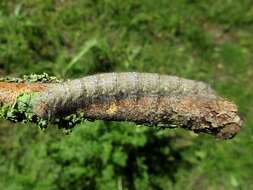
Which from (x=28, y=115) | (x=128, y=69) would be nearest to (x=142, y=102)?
(x=28, y=115)

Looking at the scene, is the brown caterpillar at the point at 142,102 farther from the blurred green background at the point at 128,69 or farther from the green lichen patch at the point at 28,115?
the blurred green background at the point at 128,69

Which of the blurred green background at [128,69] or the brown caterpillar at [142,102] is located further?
the blurred green background at [128,69]

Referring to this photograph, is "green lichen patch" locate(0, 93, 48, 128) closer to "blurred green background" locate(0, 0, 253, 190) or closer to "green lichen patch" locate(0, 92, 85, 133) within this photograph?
"green lichen patch" locate(0, 92, 85, 133)

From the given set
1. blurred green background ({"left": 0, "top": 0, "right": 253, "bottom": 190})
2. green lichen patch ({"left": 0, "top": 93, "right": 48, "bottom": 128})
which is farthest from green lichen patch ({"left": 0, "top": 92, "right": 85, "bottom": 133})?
blurred green background ({"left": 0, "top": 0, "right": 253, "bottom": 190})

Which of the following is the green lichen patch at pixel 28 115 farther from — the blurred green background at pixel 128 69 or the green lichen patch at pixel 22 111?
the blurred green background at pixel 128 69

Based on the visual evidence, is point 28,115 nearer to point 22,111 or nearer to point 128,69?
point 22,111

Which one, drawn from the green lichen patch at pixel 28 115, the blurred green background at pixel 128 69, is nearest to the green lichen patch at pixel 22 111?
the green lichen patch at pixel 28 115

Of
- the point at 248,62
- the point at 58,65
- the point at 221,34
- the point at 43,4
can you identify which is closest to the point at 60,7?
the point at 43,4
